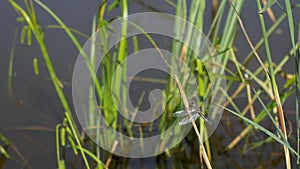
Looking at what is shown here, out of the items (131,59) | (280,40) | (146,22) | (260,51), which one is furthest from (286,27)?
(131,59)

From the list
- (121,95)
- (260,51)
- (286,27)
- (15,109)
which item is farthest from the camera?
(286,27)

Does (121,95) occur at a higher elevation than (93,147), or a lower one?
higher

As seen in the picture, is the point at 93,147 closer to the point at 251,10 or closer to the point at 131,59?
the point at 131,59

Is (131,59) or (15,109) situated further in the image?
(15,109)

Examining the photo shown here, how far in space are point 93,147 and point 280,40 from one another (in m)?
0.84

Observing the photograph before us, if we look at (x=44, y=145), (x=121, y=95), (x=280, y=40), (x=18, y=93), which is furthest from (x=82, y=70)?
(x=280, y=40)

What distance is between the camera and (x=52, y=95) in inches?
59.6

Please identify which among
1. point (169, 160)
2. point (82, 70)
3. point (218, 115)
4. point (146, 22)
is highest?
point (146, 22)

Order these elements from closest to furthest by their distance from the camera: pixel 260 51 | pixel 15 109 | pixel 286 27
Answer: pixel 15 109 → pixel 260 51 → pixel 286 27

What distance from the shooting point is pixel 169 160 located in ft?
4.26

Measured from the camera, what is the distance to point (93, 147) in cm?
129

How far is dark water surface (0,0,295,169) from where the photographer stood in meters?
1.32

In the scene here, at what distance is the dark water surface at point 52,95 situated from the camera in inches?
52.1

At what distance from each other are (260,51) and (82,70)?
0.67 m
